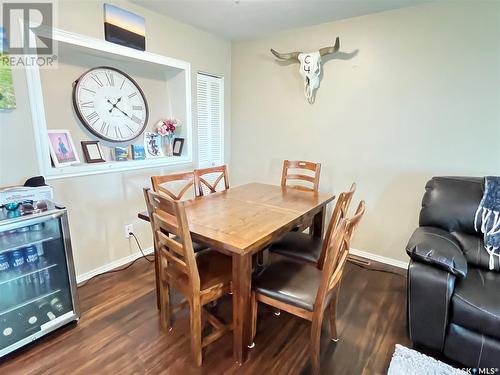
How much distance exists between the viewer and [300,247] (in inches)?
79.8

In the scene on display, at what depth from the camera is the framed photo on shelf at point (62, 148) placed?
7.24 feet

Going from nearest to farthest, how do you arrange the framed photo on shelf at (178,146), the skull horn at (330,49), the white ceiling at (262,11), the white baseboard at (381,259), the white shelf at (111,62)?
the white shelf at (111,62) < the white ceiling at (262,11) < the skull horn at (330,49) < the white baseboard at (381,259) < the framed photo on shelf at (178,146)

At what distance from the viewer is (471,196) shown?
1.98 m

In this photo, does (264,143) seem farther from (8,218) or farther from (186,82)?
(8,218)

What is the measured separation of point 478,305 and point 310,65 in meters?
2.37

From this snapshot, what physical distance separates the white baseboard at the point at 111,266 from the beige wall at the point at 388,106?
5.76 ft

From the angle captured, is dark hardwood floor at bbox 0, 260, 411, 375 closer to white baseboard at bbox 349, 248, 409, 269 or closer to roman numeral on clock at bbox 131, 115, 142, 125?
white baseboard at bbox 349, 248, 409, 269

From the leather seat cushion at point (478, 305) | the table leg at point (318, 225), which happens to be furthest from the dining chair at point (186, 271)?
the leather seat cushion at point (478, 305)

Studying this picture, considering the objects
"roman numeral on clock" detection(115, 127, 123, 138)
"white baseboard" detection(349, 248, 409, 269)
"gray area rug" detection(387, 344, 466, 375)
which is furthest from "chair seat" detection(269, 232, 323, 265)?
"roman numeral on clock" detection(115, 127, 123, 138)

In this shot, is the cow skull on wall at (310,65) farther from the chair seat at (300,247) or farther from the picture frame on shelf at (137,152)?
the picture frame on shelf at (137,152)

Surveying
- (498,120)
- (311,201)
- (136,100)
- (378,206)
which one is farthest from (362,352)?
(136,100)

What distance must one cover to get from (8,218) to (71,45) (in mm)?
1375

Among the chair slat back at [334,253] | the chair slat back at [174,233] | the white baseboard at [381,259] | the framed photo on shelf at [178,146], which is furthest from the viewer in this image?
the framed photo on shelf at [178,146]

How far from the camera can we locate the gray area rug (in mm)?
1547
